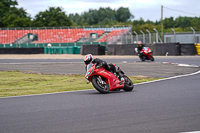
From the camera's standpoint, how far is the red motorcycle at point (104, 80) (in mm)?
9914

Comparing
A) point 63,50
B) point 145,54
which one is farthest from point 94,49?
point 145,54

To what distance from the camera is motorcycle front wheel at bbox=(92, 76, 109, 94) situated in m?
9.91

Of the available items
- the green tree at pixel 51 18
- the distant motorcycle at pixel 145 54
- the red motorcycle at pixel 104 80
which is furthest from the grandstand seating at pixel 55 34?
the red motorcycle at pixel 104 80

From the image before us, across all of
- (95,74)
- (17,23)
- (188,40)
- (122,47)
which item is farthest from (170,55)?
(17,23)

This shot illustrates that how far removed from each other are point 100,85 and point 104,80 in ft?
0.80

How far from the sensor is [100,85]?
32.8 ft

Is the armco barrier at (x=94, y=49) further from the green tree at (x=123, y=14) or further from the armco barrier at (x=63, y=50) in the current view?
the green tree at (x=123, y=14)

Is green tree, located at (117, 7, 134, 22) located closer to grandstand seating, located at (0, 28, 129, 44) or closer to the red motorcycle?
grandstand seating, located at (0, 28, 129, 44)

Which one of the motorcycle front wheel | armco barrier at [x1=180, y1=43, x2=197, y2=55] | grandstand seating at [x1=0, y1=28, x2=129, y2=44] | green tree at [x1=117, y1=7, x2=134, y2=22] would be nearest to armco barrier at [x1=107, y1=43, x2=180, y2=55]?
armco barrier at [x1=180, y1=43, x2=197, y2=55]

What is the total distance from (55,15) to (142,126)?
3484 inches

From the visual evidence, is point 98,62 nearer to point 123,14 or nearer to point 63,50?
point 63,50

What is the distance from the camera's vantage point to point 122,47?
124 ft

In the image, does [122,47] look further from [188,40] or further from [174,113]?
[174,113]

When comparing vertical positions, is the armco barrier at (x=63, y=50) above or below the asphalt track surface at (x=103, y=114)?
above
